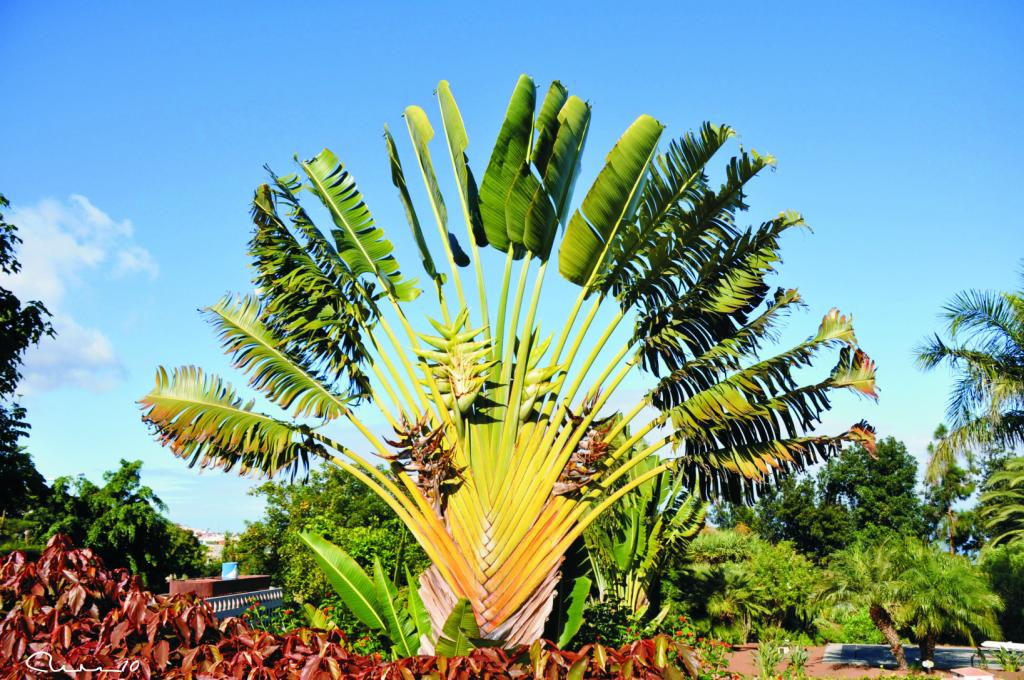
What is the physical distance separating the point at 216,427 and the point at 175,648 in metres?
3.73

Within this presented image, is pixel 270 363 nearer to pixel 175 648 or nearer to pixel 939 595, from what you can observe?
pixel 175 648

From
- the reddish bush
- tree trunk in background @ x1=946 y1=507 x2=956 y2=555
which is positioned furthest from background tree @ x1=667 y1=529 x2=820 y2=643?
tree trunk in background @ x1=946 y1=507 x2=956 y2=555

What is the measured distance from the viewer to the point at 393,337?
775 cm

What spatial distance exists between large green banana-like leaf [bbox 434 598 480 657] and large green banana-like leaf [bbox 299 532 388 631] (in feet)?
4.81

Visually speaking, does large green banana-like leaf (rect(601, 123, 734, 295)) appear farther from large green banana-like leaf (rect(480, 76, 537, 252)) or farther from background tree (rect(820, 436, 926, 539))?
background tree (rect(820, 436, 926, 539))

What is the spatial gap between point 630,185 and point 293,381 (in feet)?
12.8

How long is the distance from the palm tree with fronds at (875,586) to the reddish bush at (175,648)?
1232cm

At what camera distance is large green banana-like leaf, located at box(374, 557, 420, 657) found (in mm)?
6977

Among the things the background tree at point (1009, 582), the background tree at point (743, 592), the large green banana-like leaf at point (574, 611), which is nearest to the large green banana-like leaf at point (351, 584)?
the large green banana-like leaf at point (574, 611)

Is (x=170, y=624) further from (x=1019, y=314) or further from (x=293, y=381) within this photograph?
(x=1019, y=314)

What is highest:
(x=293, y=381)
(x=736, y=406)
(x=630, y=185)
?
(x=630, y=185)

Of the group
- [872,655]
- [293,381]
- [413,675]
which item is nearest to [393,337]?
[293,381]

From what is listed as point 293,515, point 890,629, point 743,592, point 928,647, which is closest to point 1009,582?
point 928,647

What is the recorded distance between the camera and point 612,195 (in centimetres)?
716
